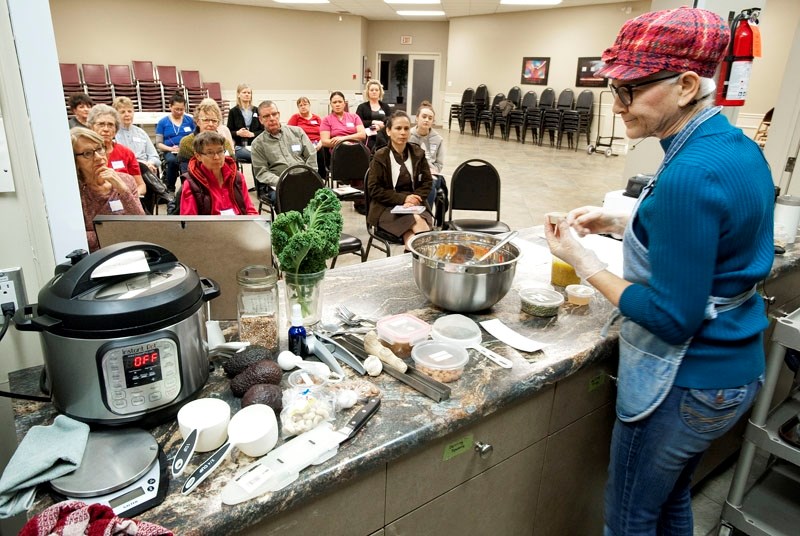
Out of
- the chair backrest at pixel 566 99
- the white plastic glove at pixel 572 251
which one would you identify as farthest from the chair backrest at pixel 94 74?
the white plastic glove at pixel 572 251

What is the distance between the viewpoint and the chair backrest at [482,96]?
43.8ft

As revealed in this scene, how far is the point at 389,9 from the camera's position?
40.7ft

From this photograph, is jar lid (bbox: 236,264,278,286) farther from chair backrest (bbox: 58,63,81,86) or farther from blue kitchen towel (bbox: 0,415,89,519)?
chair backrest (bbox: 58,63,81,86)

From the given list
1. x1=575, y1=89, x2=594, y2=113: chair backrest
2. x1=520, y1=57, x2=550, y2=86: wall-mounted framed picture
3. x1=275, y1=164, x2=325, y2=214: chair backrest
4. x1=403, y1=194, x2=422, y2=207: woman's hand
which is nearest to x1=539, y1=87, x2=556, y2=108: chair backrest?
x1=520, y1=57, x2=550, y2=86: wall-mounted framed picture

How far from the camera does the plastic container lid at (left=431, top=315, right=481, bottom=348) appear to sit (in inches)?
54.6

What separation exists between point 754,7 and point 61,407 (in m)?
3.43

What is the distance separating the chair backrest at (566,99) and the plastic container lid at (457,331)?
1123 cm

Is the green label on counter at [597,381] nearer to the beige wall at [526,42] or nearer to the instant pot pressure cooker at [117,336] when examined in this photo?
the instant pot pressure cooker at [117,336]

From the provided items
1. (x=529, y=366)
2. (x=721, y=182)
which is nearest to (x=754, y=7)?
(x=721, y=182)

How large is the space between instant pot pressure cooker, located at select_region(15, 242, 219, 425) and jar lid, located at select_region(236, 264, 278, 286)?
0.75 ft

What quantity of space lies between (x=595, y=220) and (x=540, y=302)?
11.9 inches

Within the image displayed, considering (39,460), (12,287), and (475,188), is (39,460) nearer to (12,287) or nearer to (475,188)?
(12,287)

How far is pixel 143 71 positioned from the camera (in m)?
10.3

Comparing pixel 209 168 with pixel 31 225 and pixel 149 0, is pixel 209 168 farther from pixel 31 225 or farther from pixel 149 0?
pixel 149 0
